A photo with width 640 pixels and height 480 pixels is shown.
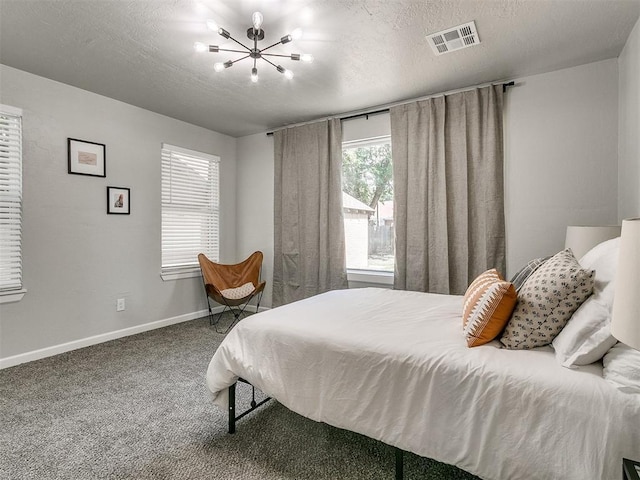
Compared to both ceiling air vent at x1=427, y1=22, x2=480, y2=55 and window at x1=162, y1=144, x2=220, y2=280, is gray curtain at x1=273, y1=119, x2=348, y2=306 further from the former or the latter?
ceiling air vent at x1=427, y1=22, x2=480, y2=55

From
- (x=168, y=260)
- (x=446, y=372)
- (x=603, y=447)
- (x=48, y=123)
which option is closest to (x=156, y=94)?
(x=48, y=123)

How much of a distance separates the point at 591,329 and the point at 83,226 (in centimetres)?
402

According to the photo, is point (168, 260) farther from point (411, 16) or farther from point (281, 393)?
point (411, 16)

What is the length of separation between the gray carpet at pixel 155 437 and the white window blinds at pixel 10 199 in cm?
83

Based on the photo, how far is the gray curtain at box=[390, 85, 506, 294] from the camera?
304 cm

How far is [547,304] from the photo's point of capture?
4.55 feet

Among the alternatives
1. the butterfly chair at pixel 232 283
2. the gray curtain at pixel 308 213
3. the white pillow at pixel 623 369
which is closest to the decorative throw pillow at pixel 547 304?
the white pillow at pixel 623 369

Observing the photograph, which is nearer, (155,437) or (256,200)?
(155,437)

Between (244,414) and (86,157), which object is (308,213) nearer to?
(86,157)

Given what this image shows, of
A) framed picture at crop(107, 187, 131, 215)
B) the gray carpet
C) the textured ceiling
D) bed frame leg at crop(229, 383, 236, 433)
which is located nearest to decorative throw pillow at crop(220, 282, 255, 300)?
the gray carpet

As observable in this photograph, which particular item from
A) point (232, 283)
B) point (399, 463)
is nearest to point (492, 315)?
point (399, 463)

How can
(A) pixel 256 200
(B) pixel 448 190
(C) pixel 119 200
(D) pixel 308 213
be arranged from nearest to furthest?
(B) pixel 448 190, (C) pixel 119 200, (D) pixel 308 213, (A) pixel 256 200

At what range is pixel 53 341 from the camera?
3.10 metres

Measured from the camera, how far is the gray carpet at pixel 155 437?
1.60 meters
